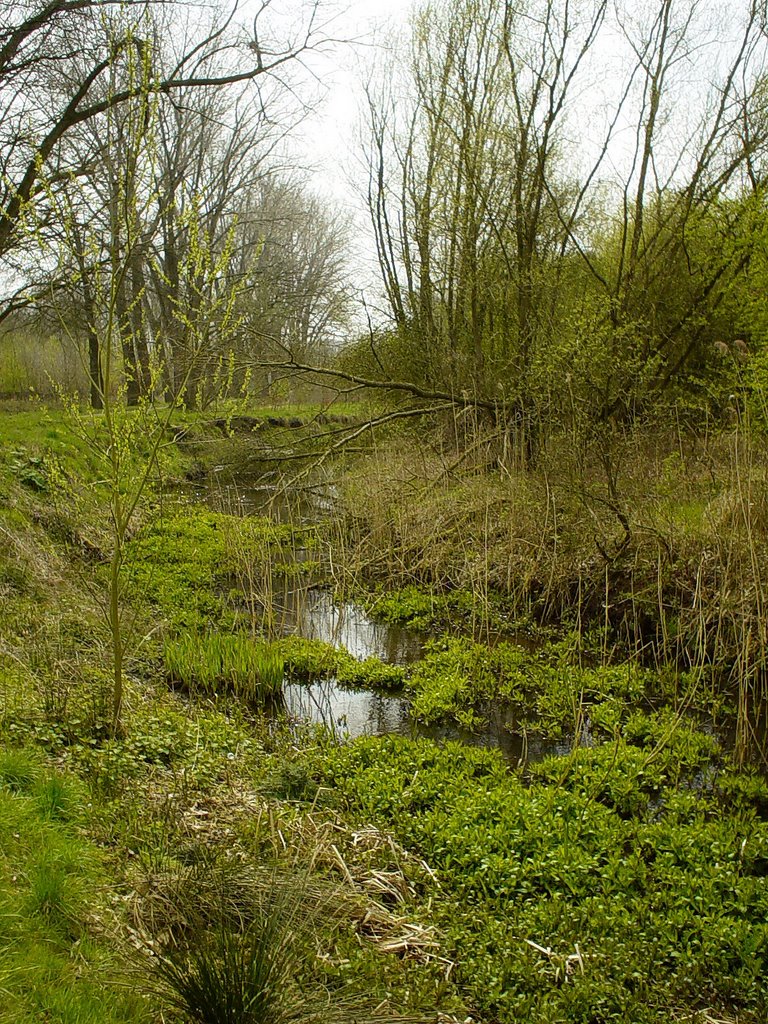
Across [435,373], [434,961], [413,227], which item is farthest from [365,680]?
[413,227]

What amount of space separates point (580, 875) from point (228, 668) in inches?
131

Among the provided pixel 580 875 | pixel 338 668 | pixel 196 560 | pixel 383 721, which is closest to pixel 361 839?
pixel 580 875

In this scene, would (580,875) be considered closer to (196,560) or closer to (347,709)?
(347,709)

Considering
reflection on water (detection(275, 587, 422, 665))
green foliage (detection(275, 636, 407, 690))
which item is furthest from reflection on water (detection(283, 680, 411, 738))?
reflection on water (detection(275, 587, 422, 665))

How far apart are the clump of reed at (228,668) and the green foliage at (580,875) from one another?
124 centimetres

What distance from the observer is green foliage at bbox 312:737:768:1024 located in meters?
3.03

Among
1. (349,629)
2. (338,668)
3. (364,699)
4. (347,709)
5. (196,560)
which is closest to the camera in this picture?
(347,709)

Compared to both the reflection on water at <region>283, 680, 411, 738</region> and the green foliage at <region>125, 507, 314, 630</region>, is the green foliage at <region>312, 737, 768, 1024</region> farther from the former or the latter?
the green foliage at <region>125, 507, 314, 630</region>

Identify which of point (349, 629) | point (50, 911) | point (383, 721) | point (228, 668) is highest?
point (50, 911)

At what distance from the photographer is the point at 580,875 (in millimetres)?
3705

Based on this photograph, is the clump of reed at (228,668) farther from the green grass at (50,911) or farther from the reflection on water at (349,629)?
the green grass at (50,911)

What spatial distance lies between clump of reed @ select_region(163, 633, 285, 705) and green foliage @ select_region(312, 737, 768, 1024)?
1236 millimetres

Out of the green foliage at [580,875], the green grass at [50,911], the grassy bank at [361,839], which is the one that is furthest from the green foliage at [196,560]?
the green grass at [50,911]

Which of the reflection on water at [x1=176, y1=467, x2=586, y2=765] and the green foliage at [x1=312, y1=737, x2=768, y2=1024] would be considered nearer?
the green foliage at [x1=312, y1=737, x2=768, y2=1024]
